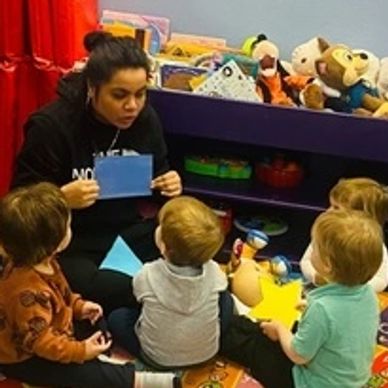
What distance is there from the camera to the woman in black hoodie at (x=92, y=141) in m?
1.74

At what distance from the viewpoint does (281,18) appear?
2242 mm

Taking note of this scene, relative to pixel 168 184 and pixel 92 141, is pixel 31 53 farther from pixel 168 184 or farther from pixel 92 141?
pixel 168 184

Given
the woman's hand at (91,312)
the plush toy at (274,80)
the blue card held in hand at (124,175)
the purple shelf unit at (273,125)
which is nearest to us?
the woman's hand at (91,312)

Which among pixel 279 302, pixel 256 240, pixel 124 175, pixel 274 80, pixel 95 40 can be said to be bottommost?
pixel 279 302

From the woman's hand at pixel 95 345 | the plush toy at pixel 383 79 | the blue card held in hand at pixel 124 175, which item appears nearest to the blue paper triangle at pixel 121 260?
the blue card held in hand at pixel 124 175

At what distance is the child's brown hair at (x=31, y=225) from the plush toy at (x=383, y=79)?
1.04 meters

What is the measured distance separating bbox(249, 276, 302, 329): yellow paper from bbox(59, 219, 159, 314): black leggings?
33cm

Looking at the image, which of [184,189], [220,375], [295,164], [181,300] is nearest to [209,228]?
[181,300]

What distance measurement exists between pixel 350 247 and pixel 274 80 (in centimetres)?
79

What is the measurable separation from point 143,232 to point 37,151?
35 centimetres

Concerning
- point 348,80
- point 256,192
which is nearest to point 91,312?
point 256,192

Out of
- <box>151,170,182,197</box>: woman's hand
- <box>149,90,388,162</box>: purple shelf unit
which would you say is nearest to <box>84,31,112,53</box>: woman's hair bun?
<box>149,90,388,162</box>: purple shelf unit

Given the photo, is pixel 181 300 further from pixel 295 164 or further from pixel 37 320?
pixel 295 164

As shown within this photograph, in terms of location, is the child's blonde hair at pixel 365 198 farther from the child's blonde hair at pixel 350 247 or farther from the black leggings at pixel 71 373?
the black leggings at pixel 71 373
